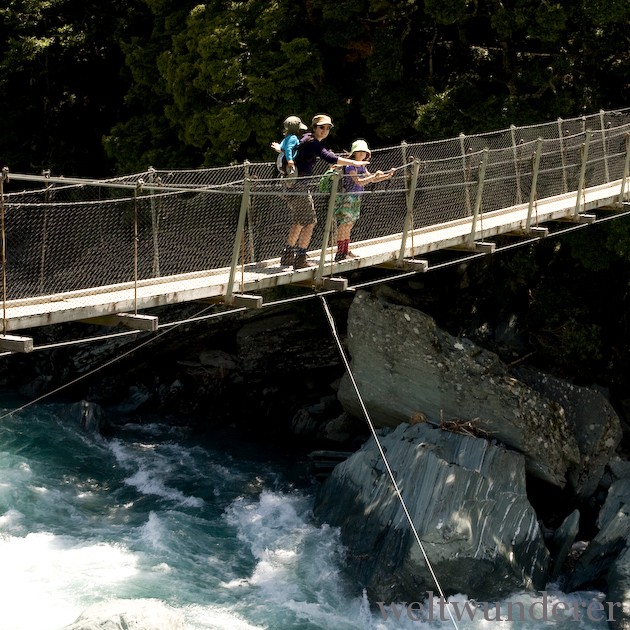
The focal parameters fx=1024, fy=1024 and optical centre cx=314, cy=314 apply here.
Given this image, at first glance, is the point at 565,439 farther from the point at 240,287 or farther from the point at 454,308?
the point at 240,287

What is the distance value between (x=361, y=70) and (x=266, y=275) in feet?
18.6

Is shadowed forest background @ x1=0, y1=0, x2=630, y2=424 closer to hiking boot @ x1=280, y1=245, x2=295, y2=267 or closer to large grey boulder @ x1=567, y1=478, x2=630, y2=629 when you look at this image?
large grey boulder @ x1=567, y1=478, x2=630, y2=629

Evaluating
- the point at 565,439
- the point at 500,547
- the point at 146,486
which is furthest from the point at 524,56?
the point at 146,486

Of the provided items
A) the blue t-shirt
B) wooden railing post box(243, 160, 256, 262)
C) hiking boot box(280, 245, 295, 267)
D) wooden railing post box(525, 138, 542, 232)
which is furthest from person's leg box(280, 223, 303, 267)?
wooden railing post box(525, 138, 542, 232)

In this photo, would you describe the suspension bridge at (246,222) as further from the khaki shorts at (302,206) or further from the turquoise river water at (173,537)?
the turquoise river water at (173,537)

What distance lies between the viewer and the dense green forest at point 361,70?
10.9 metres

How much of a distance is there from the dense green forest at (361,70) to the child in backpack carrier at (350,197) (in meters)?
3.50

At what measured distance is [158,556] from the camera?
934cm

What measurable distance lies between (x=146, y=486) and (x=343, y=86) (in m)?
5.08

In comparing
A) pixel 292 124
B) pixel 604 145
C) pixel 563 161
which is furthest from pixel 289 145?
pixel 604 145

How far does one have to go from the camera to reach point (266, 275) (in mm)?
7125

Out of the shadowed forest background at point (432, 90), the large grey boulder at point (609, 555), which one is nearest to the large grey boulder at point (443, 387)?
the large grey boulder at point (609, 555)

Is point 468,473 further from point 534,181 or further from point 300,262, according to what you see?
point 300,262

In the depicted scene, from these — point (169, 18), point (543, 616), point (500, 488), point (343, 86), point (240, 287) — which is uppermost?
point (169, 18)
